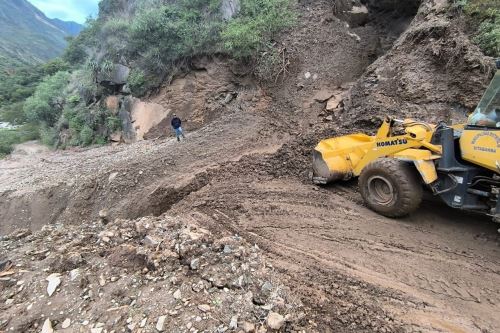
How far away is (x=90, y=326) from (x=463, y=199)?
12.8 ft

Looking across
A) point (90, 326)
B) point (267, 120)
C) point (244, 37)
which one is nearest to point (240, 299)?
point (90, 326)

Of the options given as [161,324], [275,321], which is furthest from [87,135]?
[275,321]

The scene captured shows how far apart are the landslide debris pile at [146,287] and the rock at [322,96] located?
17.4 ft

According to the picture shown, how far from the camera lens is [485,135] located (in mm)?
3713

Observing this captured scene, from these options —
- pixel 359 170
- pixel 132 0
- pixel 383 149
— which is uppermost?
pixel 132 0

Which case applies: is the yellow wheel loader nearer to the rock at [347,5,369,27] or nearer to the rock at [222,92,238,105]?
the rock at [347,5,369,27]

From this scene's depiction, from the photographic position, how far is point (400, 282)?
3408 millimetres

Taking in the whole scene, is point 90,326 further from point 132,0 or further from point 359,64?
point 132,0

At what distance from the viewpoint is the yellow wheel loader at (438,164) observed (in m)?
3.79

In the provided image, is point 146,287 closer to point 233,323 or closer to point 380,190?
point 233,323

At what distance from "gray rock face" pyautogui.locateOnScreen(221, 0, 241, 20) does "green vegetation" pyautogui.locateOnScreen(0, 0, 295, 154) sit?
0.11 m

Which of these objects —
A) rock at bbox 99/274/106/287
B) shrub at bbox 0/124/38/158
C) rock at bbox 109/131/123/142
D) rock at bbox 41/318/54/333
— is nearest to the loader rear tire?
rock at bbox 99/274/106/287

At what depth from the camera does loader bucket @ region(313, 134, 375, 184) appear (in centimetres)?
518

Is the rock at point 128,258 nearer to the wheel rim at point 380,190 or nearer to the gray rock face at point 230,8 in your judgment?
the wheel rim at point 380,190
